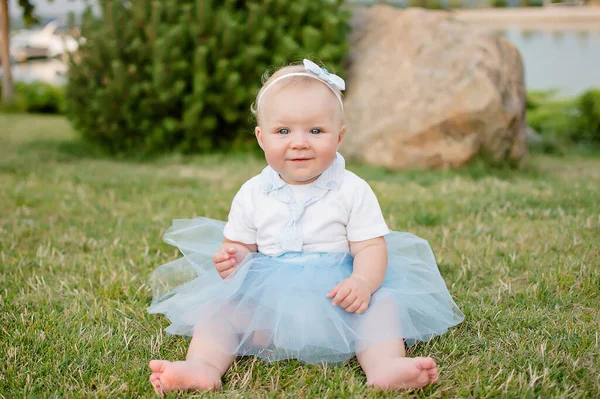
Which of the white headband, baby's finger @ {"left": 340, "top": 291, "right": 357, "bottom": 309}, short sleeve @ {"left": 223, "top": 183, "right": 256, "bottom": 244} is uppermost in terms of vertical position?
the white headband

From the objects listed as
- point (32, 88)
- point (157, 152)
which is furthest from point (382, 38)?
point (32, 88)

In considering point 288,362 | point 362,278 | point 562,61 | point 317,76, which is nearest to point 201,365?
point 288,362

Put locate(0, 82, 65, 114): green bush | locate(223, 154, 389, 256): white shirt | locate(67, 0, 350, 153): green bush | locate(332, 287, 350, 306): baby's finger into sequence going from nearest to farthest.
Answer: locate(332, 287, 350, 306): baby's finger < locate(223, 154, 389, 256): white shirt < locate(67, 0, 350, 153): green bush < locate(0, 82, 65, 114): green bush

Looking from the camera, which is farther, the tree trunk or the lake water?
the lake water

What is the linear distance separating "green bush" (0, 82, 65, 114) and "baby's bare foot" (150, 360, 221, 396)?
1177 centimetres

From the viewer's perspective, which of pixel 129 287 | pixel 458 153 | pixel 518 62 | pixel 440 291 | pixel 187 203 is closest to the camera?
pixel 440 291

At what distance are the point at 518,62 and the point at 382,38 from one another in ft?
4.77

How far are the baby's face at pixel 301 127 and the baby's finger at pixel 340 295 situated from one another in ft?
1.60

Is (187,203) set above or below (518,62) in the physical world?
below

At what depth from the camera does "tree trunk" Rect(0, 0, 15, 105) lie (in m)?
11.0

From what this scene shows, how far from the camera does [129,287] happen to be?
266 cm

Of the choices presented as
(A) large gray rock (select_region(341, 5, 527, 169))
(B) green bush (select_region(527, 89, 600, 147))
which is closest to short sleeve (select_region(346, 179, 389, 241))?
(A) large gray rock (select_region(341, 5, 527, 169))

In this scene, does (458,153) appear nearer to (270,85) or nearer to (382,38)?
(382,38)

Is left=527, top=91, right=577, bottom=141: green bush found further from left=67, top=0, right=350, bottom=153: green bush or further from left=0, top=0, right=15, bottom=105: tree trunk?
left=0, top=0, right=15, bottom=105: tree trunk
